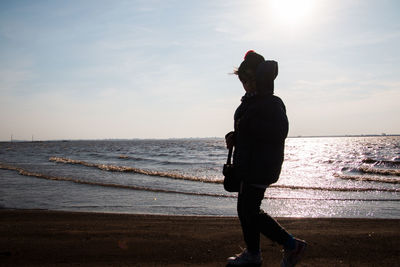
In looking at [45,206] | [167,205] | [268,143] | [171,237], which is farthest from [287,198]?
[268,143]

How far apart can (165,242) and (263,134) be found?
215 cm

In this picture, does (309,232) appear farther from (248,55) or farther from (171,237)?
(248,55)

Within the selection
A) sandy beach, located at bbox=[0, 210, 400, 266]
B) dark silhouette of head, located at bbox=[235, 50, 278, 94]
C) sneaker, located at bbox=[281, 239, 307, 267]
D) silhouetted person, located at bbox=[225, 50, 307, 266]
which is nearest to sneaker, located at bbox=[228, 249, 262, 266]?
silhouetted person, located at bbox=[225, 50, 307, 266]

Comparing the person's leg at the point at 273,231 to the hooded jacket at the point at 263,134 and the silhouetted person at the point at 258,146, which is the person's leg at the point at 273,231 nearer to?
the silhouetted person at the point at 258,146

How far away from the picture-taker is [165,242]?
13.0ft

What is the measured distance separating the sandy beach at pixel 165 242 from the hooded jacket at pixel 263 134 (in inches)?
46.7

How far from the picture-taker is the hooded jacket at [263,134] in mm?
2639

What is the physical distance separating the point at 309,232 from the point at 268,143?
2.65m

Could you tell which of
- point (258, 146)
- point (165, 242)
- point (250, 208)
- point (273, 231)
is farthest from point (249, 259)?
point (165, 242)

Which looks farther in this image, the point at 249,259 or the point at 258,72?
the point at 249,259

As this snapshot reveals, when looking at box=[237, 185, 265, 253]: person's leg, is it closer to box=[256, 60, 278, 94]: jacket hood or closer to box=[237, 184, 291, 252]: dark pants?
box=[237, 184, 291, 252]: dark pants

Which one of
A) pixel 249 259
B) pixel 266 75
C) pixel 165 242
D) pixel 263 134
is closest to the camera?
pixel 263 134

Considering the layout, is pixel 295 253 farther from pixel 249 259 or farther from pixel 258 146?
pixel 258 146

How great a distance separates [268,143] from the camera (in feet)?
8.76
